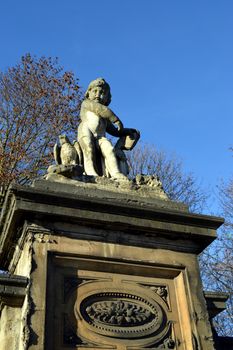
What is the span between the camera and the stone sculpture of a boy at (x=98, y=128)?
22.4 feet

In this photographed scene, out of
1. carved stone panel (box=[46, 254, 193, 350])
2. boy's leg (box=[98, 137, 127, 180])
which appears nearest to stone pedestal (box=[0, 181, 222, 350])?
carved stone panel (box=[46, 254, 193, 350])

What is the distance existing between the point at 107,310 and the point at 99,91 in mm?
3853

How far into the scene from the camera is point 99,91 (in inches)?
305

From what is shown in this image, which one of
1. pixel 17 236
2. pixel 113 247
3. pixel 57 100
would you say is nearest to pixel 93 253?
pixel 113 247

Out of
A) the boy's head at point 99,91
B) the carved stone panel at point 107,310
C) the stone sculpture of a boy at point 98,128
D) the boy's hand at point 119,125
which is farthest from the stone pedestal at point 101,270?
the boy's head at point 99,91

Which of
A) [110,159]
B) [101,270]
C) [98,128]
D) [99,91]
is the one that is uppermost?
[99,91]

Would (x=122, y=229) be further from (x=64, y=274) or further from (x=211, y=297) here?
(x=211, y=297)

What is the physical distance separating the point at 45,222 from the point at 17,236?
0.55 m

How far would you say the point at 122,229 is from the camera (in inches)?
228

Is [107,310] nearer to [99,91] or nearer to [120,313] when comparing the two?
[120,313]

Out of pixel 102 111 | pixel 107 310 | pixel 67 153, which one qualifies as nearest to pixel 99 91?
pixel 102 111

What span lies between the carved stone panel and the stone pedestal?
0.4 inches

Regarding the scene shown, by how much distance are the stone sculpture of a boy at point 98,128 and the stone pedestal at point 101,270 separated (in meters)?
0.77

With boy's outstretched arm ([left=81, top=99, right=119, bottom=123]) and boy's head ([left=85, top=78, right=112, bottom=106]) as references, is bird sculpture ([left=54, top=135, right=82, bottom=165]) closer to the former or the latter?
boy's outstretched arm ([left=81, top=99, right=119, bottom=123])
